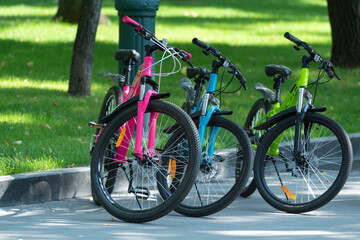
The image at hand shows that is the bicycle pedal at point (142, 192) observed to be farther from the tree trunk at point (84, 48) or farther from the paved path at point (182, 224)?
the tree trunk at point (84, 48)

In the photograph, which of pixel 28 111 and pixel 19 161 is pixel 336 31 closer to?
pixel 28 111

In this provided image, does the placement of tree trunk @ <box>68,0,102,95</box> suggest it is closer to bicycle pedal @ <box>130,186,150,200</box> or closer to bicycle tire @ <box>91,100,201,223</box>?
bicycle tire @ <box>91,100,201,223</box>

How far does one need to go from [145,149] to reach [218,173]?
1.92 ft

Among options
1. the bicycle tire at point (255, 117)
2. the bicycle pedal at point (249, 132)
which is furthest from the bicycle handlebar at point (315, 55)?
the bicycle pedal at point (249, 132)

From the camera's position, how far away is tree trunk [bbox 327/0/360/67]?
13234mm

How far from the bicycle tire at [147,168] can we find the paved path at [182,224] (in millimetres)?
105

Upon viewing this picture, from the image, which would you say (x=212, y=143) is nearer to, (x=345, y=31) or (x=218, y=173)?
(x=218, y=173)

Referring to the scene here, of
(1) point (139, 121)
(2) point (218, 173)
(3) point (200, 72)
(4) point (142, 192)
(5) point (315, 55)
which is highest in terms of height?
(5) point (315, 55)

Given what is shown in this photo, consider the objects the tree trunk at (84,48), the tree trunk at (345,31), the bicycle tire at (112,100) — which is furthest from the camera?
the tree trunk at (345,31)

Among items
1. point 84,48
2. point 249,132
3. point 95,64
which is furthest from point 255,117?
point 95,64

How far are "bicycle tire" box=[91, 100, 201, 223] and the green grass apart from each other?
0.84 metres

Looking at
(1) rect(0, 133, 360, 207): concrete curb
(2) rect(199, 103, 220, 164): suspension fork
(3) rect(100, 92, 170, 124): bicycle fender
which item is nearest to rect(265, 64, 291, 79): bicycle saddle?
(2) rect(199, 103, 220, 164): suspension fork

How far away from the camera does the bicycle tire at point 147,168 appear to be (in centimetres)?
546

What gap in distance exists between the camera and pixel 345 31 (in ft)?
43.7
